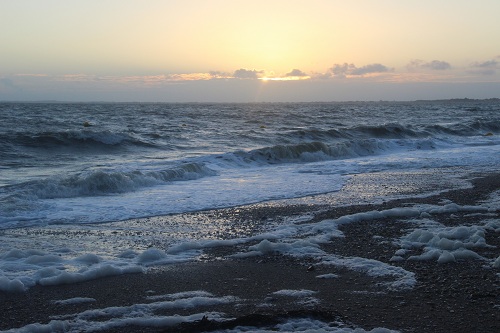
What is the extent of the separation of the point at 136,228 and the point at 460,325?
5.52 meters

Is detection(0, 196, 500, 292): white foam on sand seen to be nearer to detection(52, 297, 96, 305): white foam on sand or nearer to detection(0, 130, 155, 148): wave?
detection(52, 297, 96, 305): white foam on sand

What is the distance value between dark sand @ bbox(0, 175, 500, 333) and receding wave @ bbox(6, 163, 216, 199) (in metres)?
6.16

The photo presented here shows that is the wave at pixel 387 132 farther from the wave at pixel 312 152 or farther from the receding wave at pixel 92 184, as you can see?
the receding wave at pixel 92 184

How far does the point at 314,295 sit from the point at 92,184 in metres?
8.53

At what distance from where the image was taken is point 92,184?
12.5m

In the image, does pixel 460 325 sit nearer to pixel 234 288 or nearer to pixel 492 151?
pixel 234 288

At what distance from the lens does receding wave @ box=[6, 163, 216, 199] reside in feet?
38.4

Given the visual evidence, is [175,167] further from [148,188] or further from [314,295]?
[314,295]

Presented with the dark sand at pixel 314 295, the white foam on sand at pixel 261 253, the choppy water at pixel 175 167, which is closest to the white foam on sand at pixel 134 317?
the dark sand at pixel 314 295

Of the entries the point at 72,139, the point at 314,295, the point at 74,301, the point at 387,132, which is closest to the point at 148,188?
the point at 74,301

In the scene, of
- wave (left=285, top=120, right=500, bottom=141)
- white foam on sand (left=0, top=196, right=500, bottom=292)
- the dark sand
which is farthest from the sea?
wave (left=285, top=120, right=500, bottom=141)

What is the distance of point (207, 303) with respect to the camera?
4.97 m

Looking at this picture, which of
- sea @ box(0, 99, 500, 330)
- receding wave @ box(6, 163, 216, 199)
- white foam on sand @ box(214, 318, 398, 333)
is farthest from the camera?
receding wave @ box(6, 163, 216, 199)

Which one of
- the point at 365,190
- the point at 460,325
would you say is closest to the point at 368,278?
the point at 460,325
